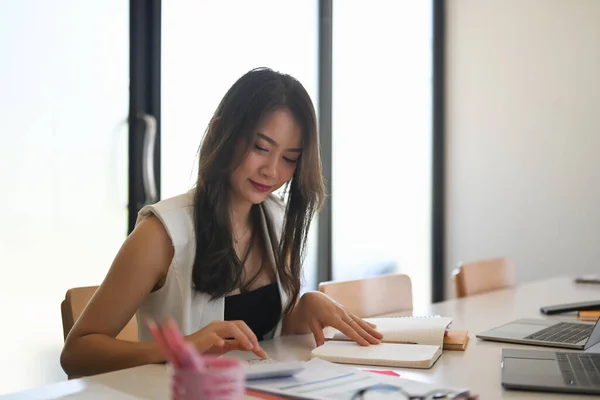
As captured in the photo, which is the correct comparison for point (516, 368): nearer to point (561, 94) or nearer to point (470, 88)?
point (561, 94)

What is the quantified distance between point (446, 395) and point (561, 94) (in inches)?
138

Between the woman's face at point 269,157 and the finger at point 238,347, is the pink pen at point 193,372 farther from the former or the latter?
the woman's face at point 269,157

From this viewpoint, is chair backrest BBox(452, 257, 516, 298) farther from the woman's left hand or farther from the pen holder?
the pen holder

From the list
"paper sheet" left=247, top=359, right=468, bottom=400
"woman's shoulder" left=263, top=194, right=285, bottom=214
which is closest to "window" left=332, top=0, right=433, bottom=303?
"woman's shoulder" left=263, top=194, right=285, bottom=214

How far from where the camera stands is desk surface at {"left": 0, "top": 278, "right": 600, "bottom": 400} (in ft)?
3.59

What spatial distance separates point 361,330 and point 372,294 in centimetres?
59

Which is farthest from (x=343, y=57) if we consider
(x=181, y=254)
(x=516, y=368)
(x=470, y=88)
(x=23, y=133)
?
(x=516, y=368)

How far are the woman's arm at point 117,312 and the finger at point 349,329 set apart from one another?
40cm

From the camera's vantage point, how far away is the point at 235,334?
3.96 feet

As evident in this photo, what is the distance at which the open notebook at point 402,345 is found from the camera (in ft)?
4.26

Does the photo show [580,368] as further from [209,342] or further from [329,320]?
[209,342]

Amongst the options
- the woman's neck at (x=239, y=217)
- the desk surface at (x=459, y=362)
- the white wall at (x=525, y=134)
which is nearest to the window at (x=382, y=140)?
the white wall at (x=525, y=134)

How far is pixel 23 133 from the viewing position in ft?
7.59

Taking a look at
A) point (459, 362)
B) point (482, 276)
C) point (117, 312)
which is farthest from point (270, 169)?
point (482, 276)
